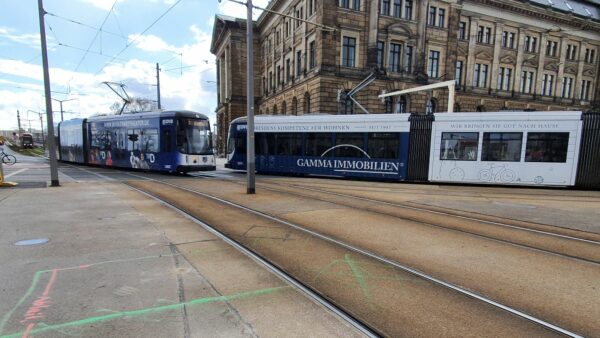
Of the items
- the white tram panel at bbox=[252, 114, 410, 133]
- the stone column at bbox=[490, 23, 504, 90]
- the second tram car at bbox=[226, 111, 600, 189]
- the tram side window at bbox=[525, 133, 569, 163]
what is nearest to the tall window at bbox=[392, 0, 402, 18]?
the stone column at bbox=[490, 23, 504, 90]

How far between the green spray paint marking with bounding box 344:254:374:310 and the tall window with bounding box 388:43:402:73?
1290 inches

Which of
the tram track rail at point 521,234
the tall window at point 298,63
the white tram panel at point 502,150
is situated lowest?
the tram track rail at point 521,234

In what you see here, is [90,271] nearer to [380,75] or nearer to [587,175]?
[587,175]

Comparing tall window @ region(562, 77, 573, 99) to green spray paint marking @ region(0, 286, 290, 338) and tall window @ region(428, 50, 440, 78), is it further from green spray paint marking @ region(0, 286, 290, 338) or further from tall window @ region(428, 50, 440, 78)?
green spray paint marking @ region(0, 286, 290, 338)

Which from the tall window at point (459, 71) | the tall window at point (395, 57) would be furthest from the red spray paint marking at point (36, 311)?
the tall window at point (459, 71)

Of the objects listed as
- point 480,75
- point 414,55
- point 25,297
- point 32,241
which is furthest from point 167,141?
point 480,75

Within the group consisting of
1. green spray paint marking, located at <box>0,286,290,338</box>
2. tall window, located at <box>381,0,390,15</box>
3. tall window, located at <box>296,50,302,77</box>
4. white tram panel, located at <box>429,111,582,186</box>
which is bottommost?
green spray paint marking, located at <box>0,286,290,338</box>

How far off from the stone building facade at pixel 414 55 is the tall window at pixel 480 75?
5.2 inches

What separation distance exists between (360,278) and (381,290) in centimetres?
37

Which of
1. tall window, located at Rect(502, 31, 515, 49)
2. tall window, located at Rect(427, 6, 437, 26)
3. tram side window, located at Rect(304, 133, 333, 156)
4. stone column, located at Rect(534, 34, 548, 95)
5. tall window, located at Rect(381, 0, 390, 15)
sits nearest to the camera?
tram side window, located at Rect(304, 133, 333, 156)

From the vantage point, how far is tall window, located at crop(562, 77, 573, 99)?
4756 cm

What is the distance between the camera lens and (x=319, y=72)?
3061 centimetres

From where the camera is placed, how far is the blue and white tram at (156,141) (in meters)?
16.6

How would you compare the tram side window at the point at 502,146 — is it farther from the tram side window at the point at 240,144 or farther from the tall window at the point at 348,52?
the tall window at the point at 348,52
